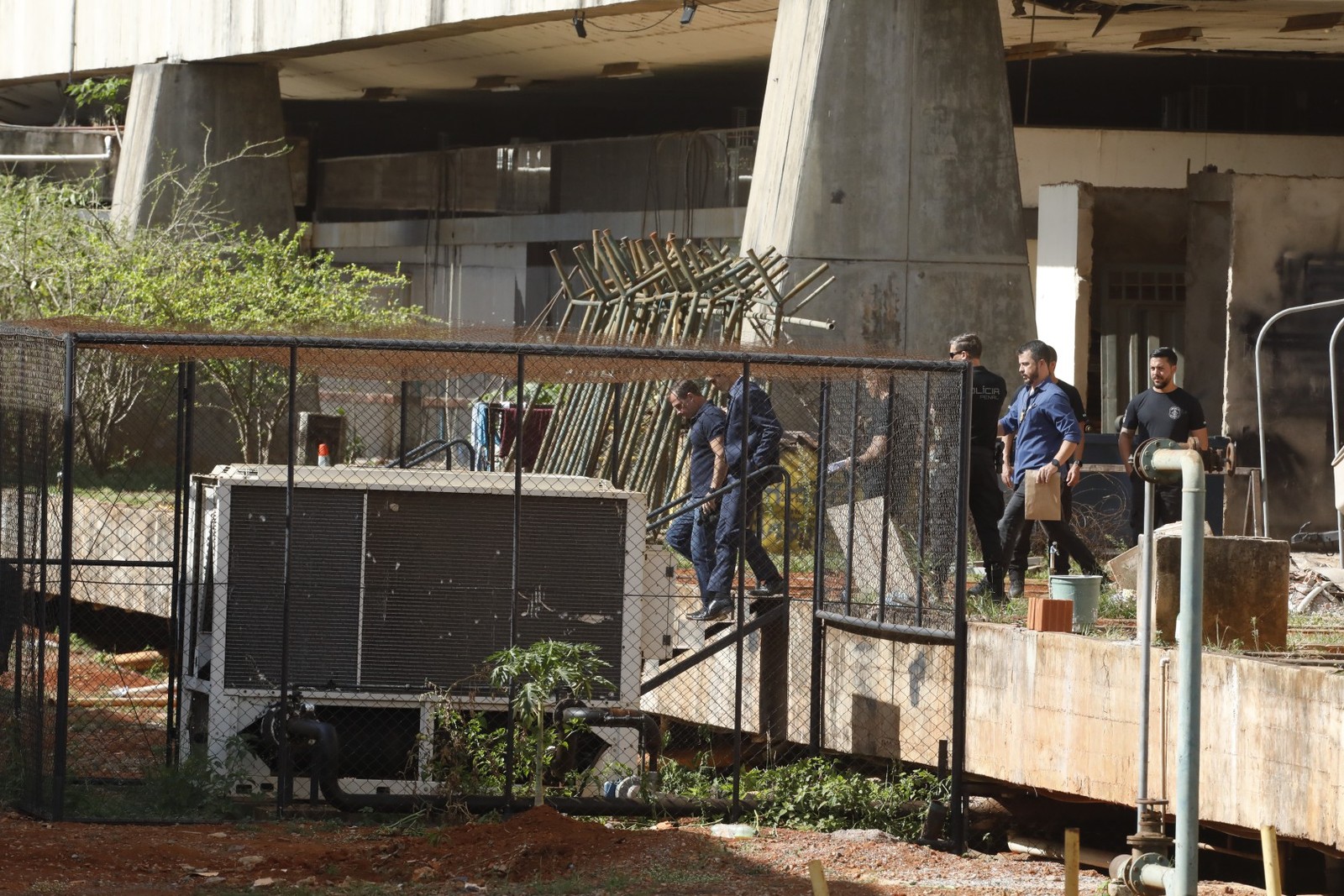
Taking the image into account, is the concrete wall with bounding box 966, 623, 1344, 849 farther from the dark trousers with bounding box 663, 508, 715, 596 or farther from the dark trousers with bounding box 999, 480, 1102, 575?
the dark trousers with bounding box 663, 508, 715, 596

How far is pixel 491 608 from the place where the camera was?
404 inches

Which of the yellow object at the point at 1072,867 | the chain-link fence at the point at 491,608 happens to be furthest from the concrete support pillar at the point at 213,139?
the yellow object at the point at 1072,867

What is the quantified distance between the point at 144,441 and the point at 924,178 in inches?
431

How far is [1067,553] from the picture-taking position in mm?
12914

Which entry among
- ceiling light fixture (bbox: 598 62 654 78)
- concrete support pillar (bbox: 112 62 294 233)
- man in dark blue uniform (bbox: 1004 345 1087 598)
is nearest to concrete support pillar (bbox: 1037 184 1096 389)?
man in dark blue uniform (bbox: 1004 345 1087 598)

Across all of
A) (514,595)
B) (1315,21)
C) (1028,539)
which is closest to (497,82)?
(1315,21)

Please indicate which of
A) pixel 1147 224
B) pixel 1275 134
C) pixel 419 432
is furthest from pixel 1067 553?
pixel 1275 134

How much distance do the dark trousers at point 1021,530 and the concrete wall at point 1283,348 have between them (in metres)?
6.00

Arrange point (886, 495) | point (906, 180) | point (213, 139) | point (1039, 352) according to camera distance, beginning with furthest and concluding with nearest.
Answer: point (213, 139) → point (906, 180) → point (1039, 352) → point (886, 495)

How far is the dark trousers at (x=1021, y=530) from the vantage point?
40.6ft

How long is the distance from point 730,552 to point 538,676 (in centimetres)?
262

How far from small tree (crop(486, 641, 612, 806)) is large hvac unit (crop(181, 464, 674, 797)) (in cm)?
40

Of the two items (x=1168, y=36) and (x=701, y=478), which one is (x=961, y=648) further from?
(x=1168, y=36)

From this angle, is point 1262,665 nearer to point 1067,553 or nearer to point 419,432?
point 1067,553
